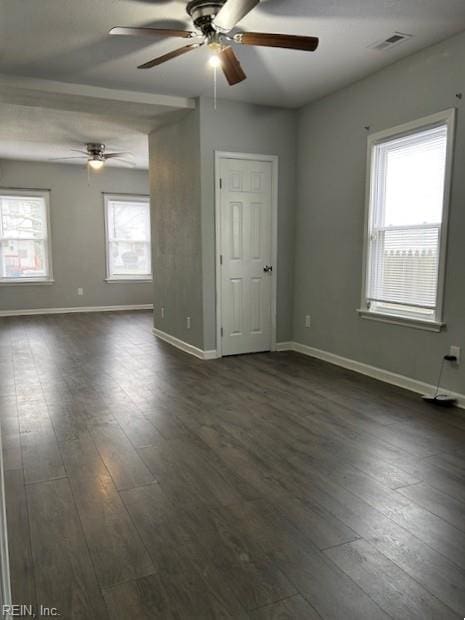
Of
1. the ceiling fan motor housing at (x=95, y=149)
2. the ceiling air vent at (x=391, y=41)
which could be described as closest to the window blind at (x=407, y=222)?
the ceiling air vent at (x=391, y=41)

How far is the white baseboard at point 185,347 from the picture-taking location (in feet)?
16.4

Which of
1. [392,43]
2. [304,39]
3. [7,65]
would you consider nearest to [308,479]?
[304,39]

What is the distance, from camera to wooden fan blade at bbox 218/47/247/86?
3.06 metres

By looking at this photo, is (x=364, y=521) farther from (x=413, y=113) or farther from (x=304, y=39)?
(x=413, y=113)

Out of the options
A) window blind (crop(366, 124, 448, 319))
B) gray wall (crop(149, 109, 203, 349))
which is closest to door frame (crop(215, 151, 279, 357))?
gray wall (crop(149, 109, 203, 349))

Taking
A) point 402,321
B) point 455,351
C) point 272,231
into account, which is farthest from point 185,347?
point 455,351

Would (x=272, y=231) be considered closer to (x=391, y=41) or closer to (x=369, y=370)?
(x=369, y=370)

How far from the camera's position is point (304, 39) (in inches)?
107

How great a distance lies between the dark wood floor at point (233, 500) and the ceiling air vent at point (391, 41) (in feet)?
9.14

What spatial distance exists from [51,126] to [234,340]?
3623 millimetres

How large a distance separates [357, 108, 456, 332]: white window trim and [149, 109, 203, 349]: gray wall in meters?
1.76

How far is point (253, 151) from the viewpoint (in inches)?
196

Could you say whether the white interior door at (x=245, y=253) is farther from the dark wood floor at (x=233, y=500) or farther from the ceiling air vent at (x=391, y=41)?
the ceiling air vent at (x=391, y=41)

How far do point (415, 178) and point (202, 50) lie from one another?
203cm
